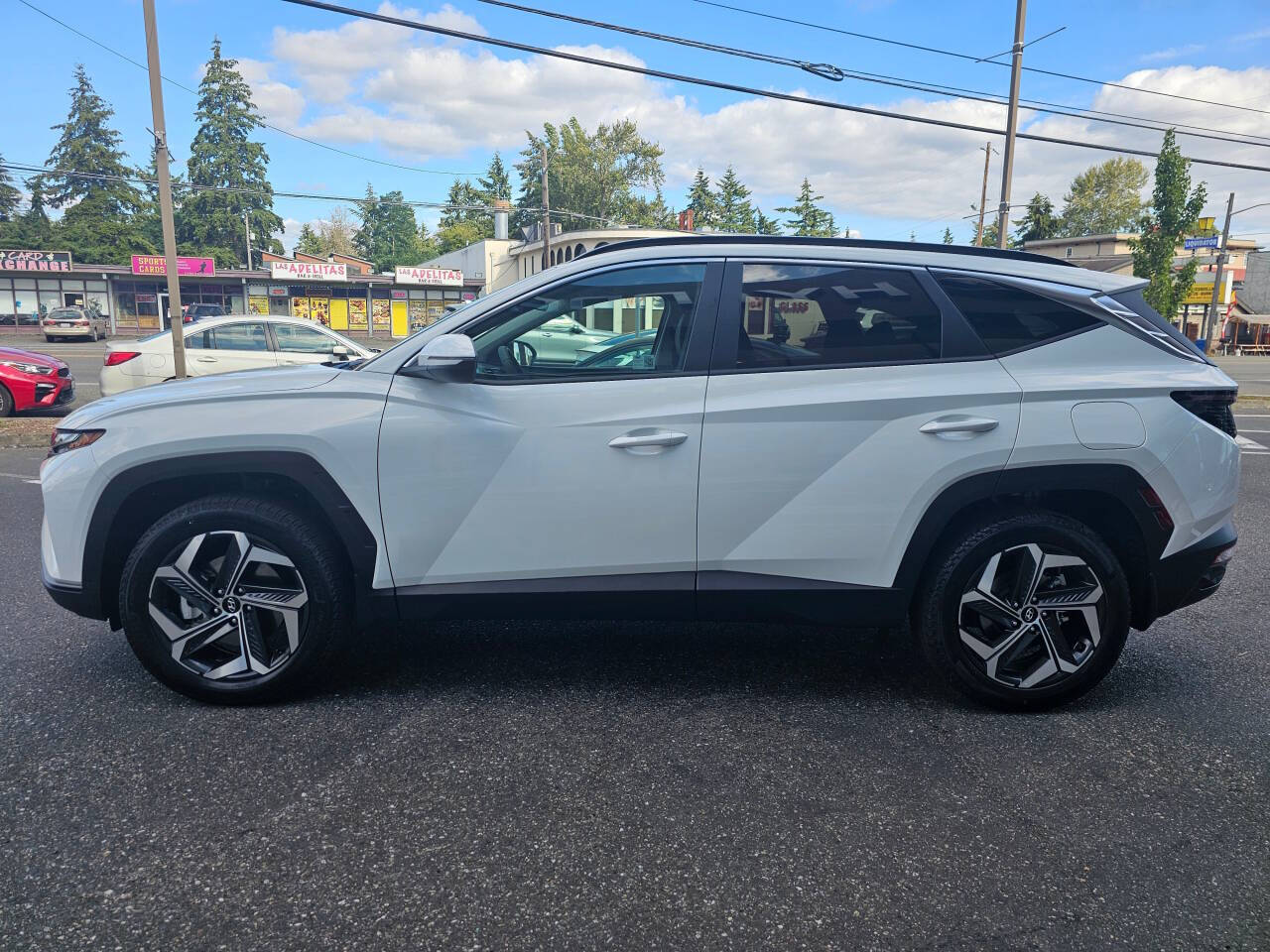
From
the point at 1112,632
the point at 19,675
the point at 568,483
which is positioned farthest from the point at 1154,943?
the point at 19,675

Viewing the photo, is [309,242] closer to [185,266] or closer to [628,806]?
[185,266]

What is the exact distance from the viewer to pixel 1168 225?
23.7 metres

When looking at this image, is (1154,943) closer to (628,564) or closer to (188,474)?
(628,564)

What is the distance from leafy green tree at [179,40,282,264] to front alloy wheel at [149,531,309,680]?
84345 mm

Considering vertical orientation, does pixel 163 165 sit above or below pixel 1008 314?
above

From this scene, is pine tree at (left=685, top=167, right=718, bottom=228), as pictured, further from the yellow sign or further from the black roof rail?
the black roof rail

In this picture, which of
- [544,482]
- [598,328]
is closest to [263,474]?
[544,482]

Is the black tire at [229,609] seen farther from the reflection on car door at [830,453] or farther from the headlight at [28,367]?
the headlight at [28,367]

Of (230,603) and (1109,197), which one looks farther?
(1109,197)

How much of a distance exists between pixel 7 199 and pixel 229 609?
3684 inches

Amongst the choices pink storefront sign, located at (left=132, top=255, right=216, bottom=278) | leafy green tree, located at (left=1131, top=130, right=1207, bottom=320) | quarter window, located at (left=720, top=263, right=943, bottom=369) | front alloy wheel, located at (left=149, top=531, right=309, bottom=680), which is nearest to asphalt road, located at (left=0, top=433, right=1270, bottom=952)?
front alloy wheel, located at (left=149, top=531, right=309, bottom=680)

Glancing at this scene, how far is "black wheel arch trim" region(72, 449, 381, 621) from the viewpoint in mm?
3184

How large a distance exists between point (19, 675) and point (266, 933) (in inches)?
90.2

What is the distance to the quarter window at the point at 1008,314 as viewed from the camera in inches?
131
